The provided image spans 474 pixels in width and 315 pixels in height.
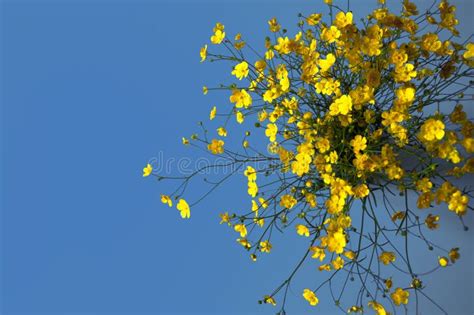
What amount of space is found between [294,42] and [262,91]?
161 mm

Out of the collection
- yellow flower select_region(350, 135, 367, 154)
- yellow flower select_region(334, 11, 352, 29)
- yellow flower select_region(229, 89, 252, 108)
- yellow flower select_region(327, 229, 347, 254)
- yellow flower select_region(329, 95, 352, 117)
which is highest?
yellow flower select_region(334, 11, 352, 29)

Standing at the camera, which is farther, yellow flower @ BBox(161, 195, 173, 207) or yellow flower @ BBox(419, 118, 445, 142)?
yellow flower @ BBox(161, 195, 173, 207)

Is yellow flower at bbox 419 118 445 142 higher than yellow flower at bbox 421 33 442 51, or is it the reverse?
yellow flower at bbox 421 33 442 51

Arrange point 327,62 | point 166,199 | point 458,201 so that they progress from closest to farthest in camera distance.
Answer: point 458,201 → point 327,62 → point 166,199

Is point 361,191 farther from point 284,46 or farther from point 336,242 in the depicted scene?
point 284,46

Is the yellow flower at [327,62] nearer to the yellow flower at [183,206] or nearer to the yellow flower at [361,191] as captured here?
the yellow flower at [361,191]

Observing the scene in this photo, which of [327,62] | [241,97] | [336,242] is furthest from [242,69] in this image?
[336,242]

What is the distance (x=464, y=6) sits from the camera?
1250mm

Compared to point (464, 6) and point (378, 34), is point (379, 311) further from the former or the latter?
point (464, 6)

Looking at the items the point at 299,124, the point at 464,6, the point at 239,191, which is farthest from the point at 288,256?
the point at 464,6

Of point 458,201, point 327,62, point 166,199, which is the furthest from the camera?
point 166,199

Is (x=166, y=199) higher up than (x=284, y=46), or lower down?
lower down

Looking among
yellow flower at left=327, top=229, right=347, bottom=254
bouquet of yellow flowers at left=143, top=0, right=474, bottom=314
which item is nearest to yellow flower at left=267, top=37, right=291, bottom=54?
bouquet of yellow flowers at left=143, top=0, right=474, bottom=314

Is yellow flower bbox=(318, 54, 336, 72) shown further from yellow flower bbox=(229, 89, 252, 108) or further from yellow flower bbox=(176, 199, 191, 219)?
yellow flower bbox=(176, 199, 191, 219)
